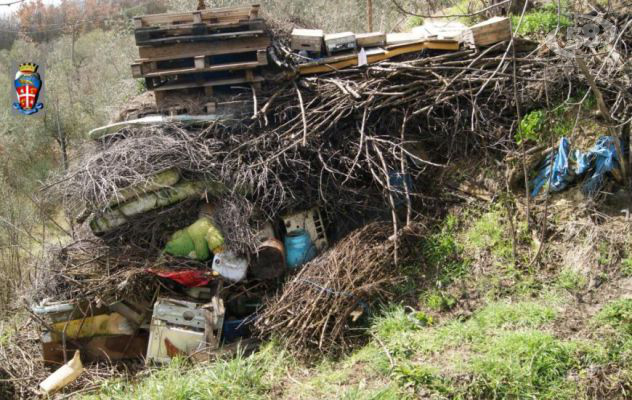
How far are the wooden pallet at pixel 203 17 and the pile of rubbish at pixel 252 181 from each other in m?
0.03

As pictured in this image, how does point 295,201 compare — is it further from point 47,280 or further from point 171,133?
point 47,280

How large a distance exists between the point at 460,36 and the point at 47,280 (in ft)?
18.6

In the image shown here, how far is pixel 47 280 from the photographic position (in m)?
6.02

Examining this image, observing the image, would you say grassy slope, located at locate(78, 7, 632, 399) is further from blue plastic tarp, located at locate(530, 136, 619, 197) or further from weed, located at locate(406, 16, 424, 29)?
weed, located at locate(406, 16, 424, 29)

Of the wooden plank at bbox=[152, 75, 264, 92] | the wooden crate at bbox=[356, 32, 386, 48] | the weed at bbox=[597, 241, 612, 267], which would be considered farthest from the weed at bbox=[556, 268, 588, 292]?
the wooden plank at bbox=[152, 75, 264, 92]

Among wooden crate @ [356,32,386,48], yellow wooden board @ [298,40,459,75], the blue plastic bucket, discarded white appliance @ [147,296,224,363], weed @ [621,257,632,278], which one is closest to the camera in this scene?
weed @ [621,257,632,278]

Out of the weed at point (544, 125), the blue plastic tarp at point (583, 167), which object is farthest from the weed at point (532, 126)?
the blue plastic tarp at point (583, 167)

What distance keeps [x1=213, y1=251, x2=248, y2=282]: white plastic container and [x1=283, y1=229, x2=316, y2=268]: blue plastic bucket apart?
20.7 inches

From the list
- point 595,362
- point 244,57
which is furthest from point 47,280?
point 595,362

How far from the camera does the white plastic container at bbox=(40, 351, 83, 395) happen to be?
5438 millimetres

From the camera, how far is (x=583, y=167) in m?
5.53

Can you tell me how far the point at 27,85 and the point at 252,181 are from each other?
996 cm

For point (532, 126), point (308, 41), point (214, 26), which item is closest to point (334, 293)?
point (532, 126)

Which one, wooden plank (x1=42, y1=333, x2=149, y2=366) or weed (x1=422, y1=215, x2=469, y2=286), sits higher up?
weed (x1=422, y1=215, x2=469, y2=286)
